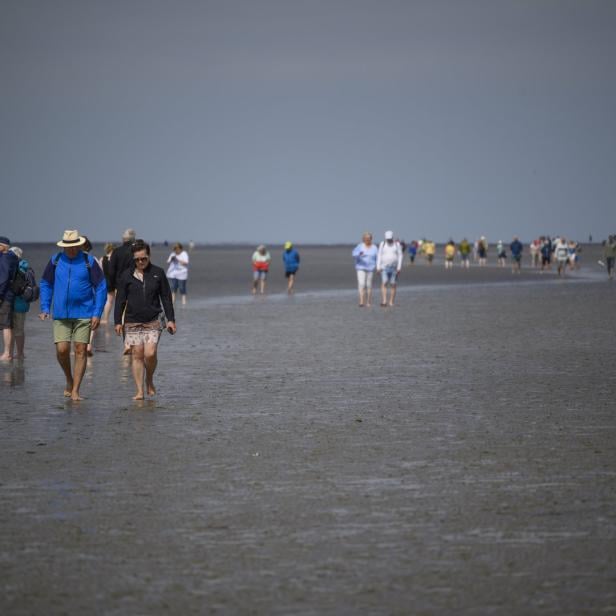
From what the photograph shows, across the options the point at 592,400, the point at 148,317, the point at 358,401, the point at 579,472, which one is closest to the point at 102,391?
the point at 148,317

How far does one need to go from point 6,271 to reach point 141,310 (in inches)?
132

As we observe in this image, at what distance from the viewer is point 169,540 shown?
20.6 ft

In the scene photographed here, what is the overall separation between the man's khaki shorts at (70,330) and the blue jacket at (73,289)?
96 mm

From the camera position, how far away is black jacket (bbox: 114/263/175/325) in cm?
1206

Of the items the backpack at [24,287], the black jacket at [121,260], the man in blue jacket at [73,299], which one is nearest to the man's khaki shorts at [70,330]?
the man in blue jacket at [73,299]

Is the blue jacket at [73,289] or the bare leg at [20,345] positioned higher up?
the blue jacket at [73,289]

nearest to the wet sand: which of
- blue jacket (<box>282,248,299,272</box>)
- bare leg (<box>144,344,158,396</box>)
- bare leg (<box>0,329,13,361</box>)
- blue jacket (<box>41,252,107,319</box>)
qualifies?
bare leg (<box>144,344,158,396</box>)

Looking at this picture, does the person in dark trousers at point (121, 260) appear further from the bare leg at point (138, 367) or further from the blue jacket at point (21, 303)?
the bare leg at point (138, 367)

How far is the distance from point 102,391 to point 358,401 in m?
2.96

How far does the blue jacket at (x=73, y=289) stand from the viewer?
474 inches

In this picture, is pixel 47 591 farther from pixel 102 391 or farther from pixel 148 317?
pixel 102 391

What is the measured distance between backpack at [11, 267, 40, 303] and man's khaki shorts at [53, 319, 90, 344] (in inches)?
105

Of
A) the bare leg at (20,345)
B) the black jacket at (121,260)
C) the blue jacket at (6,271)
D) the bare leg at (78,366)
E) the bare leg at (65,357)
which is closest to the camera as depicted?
the bare leg at (78,366)

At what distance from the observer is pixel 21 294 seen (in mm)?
14836
